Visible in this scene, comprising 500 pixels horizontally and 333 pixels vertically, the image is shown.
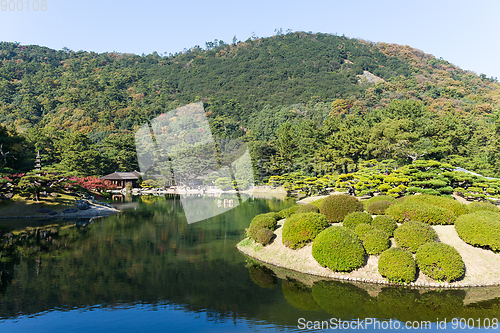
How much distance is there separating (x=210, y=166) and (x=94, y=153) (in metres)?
19.0

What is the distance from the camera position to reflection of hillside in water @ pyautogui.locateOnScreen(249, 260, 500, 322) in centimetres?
952

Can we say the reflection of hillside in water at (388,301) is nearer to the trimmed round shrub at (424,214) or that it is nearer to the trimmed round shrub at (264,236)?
the trimmed round shrub at (424,214)

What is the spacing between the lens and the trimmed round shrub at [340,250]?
1242 cm

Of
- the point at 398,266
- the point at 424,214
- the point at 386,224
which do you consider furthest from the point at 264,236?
the point at 424,214

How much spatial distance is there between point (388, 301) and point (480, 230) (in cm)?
564

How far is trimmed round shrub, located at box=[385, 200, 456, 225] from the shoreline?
1.11ft

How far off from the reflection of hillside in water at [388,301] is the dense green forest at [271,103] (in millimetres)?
25466

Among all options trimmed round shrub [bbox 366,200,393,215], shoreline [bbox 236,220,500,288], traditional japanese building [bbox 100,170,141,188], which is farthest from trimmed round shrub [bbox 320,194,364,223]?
traditional japanese building [bbox 100,170,141,188]

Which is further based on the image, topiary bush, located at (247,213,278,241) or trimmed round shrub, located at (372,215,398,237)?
topiary bush, located at (247,213,278,241)

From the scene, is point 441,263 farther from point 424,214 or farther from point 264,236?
point 264,236

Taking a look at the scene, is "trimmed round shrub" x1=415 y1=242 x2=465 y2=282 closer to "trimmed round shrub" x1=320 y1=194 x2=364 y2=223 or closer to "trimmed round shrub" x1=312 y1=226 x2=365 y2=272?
"trimmed round shrub" x1=312 y1=226 x2=365 y2=272

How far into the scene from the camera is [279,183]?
53.9 m

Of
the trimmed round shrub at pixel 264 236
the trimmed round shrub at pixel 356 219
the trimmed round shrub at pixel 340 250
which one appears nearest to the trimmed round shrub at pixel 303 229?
the trimmed round shrub at pixel 356 219

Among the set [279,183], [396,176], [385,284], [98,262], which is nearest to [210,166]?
[279,183]
